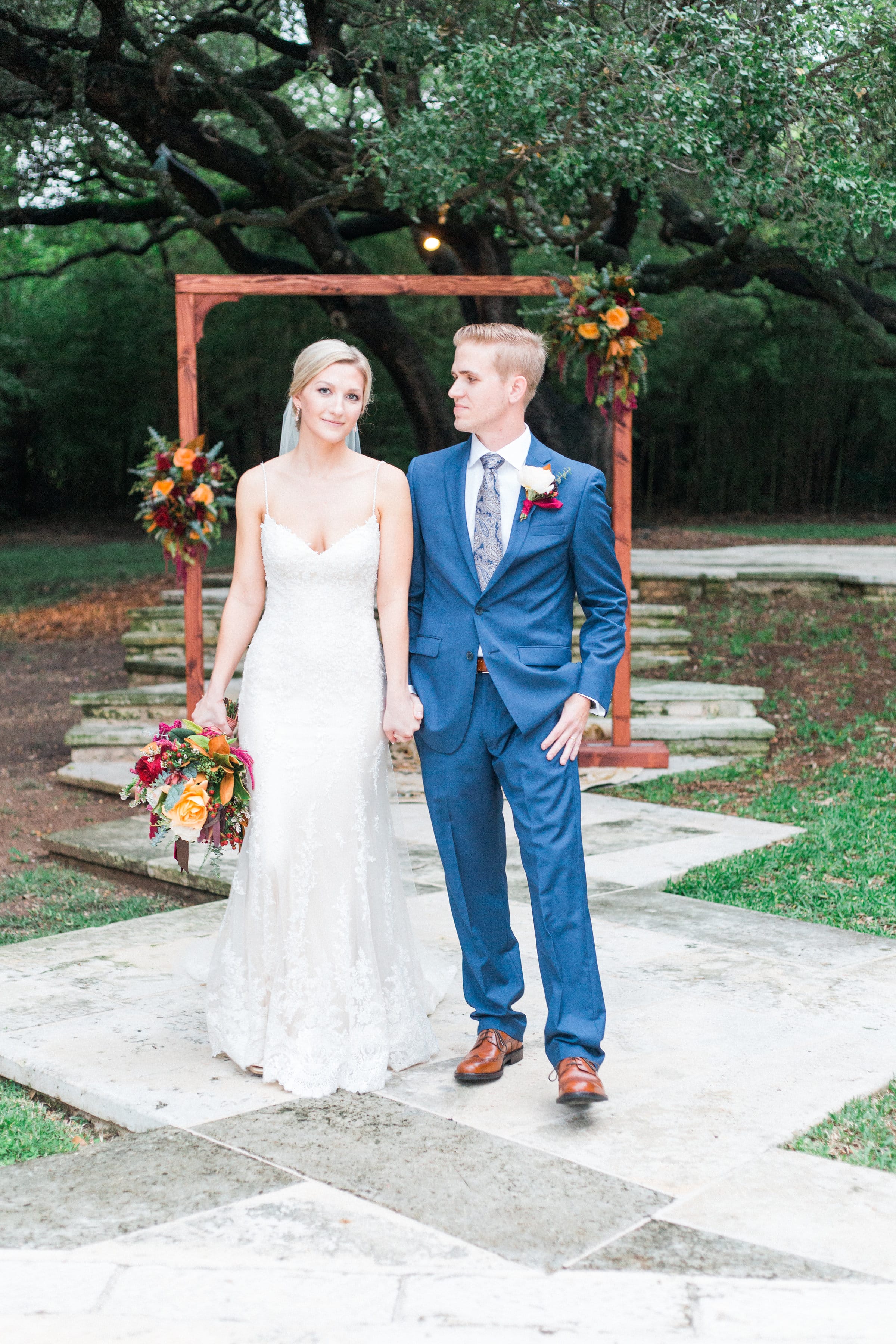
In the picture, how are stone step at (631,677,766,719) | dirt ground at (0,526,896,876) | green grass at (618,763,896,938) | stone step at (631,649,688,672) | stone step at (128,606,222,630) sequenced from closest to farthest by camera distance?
green grass at (618,763,896,938), dirt ground at (0,526,896,876), stone step at (631,677,766,719), stone step at (631,649,688,672), stone step at (128,606,222,630)

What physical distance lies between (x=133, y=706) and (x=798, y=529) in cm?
1588

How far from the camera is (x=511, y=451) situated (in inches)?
137

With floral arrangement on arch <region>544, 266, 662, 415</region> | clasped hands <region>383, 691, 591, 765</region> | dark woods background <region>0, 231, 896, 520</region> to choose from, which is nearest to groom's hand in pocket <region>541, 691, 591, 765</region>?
clasped hands <region>383, 691, 591, 765</region>

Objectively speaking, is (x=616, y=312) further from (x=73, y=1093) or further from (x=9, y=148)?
(x=9, y=148)

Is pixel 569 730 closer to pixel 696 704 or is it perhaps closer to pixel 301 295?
pixel 301 295

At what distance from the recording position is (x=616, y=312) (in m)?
6.95

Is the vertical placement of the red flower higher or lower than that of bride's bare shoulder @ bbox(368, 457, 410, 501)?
lower

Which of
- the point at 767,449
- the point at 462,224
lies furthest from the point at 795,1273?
the point at 767,449

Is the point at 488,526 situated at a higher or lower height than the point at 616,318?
lower

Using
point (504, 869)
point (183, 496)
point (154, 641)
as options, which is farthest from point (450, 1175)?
point (154, 641)

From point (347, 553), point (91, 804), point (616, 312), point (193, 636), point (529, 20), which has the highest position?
point (529, 20)

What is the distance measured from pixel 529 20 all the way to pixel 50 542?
64.5ft

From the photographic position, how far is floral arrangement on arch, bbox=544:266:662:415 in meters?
6.98

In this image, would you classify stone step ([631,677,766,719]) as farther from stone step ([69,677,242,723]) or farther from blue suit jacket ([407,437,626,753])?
blue suit jacket ([407,437,626,753])
